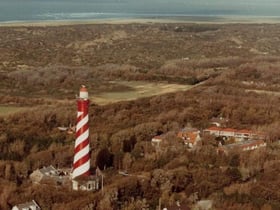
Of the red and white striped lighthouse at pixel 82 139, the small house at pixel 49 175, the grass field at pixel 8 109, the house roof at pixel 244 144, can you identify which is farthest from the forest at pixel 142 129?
the red and white striped lighthouse at pixel 82 139

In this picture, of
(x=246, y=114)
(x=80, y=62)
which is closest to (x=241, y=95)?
(x=246, y=114)

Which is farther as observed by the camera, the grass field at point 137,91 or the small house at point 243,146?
the grass field at point 137,91

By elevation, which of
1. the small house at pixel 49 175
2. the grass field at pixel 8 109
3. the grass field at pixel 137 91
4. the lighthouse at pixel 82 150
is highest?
the lighthouse at pixel 82 150

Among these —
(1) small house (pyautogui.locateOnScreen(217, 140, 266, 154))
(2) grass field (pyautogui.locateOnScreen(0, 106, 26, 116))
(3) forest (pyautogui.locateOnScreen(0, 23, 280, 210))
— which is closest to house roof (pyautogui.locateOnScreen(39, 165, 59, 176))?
(3) forest (pyautogui.locateOnScreen(0, 23, 280, 210))

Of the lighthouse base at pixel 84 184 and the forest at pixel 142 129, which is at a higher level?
the lighthouse base at pixel 84 184

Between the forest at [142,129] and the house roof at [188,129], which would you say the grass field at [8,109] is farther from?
the house roof at [188,129]

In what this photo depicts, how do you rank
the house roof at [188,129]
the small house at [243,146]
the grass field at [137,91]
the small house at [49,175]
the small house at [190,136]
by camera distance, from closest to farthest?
the small house at [49,175], the small house at [243,146], the small house at [190,136], the house roof at [188,129], the grass field at [137,91]

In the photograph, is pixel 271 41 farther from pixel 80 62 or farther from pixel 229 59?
pixel 80 62
